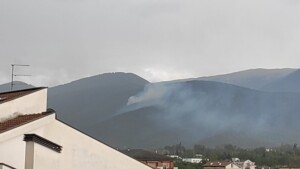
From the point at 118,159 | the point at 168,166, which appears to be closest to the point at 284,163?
the point at 168,166

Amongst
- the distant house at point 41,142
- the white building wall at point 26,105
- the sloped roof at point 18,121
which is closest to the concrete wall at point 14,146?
the distant house at point 41,142

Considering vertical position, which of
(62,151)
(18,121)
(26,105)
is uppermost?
(26,105)

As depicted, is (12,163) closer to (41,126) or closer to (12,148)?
(12,148)

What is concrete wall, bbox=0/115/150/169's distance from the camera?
70.3ft

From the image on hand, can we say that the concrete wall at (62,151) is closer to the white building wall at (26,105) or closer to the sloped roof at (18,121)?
the sloped roof at (18,121)

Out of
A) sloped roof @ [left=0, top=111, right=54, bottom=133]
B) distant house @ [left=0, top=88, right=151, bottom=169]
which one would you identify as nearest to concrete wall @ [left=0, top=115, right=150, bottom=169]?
distant house @ [left=0, top=88, right=151, bottom=169]

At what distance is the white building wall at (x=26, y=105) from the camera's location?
22.6 meters

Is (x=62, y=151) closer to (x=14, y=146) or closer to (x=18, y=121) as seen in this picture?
(x=18, y=121)

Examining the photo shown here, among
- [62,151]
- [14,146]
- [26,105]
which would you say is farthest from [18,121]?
[62,151]

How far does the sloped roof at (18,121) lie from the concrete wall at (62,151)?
0.15 meters

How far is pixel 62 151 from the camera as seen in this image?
79.4 feet

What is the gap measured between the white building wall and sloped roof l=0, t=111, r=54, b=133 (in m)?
0.22

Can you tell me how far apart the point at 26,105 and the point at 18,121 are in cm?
139

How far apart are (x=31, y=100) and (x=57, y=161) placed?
2.58 metres
